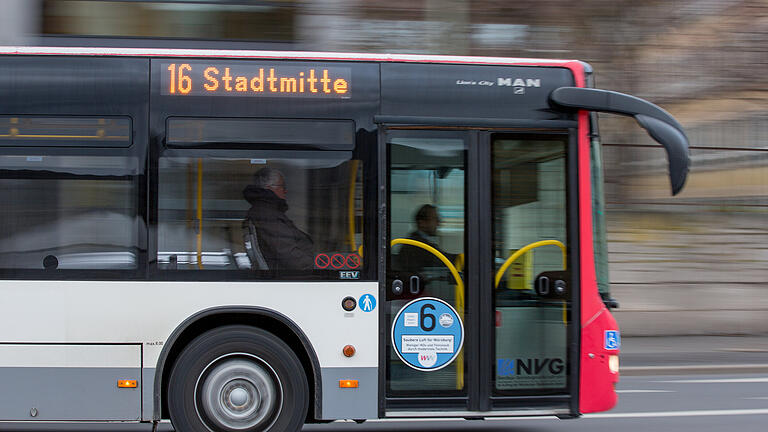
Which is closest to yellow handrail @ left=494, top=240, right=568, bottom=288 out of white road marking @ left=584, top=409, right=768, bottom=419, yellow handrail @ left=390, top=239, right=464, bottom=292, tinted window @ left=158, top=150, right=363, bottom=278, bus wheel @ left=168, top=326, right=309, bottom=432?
yellow handrail @ left=390, top=239, right=464, bottom=292

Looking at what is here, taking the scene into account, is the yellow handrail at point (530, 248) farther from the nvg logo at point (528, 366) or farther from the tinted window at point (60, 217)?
the tinted window at point (60, 217)

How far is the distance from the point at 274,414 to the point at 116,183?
200 centimetres

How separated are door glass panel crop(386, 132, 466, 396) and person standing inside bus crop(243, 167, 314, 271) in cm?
64

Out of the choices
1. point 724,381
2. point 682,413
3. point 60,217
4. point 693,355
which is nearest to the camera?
point 60,217

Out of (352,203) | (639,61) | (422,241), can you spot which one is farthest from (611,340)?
(639,61)

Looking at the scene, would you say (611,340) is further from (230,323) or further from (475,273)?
(230,323)

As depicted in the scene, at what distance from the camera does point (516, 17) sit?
38.3ft

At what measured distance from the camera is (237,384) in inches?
220

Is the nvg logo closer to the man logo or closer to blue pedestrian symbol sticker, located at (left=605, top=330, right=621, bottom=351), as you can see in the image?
blue pedestrian symbol sticker, located at (left=605, top=330, right=621, bottom=351)

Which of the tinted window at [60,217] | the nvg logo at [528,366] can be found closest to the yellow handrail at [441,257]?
the nvg logo at [528,366]

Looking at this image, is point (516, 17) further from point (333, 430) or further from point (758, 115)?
point (333, 430)

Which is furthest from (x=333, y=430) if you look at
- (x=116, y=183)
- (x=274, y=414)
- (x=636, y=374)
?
(x=636, y=374)

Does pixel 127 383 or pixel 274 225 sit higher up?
pixel 274 225

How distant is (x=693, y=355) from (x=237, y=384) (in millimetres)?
7323
